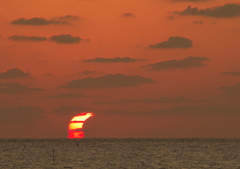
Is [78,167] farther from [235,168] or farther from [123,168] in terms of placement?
[235,168]

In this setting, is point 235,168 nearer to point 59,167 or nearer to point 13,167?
point 59,167

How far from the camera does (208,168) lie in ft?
369

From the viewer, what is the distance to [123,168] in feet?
370

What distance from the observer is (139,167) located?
114812 millimetres

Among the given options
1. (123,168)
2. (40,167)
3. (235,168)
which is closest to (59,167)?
(40,167)

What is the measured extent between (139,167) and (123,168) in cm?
393

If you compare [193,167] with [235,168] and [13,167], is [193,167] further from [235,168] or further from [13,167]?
[13,167]

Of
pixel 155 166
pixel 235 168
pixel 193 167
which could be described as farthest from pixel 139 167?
pixel 235 168

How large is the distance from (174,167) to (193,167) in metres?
3.97

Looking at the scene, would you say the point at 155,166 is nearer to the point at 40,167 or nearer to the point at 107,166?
the point at 107,166

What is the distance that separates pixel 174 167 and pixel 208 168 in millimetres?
6898

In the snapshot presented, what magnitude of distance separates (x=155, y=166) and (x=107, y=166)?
10.2 meters

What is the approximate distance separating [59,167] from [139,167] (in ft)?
53.7

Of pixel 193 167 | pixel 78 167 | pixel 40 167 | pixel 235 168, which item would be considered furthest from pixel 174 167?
pixel 40 167
